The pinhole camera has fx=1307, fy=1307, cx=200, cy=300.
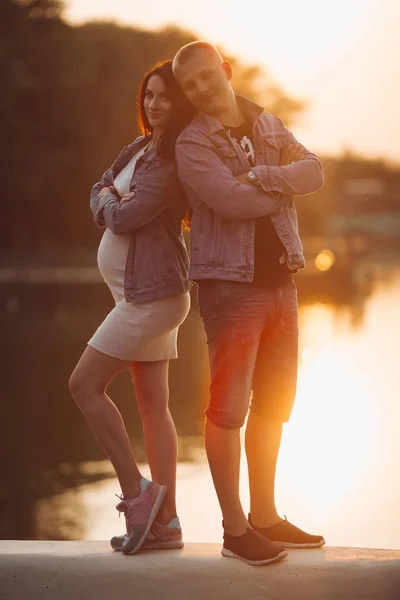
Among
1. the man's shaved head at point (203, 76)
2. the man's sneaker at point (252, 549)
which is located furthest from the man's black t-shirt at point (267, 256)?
the man's sneaker at point (252, 549)

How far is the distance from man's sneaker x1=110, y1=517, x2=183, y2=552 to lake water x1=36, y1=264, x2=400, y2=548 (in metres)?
2.01

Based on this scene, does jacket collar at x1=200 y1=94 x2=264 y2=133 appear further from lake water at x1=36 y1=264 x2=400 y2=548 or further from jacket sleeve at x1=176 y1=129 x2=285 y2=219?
lake water at x1=36 y1=264 x2=400 y2=548

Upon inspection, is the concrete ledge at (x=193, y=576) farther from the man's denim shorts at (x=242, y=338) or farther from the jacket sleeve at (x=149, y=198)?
the jacket sleeve at (x=149, y=198)

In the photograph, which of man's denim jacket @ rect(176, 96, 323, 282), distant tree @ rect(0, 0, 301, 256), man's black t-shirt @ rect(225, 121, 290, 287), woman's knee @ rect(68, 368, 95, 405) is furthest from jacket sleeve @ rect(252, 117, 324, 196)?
distant tree @ rect(0, 0, 301, 256)

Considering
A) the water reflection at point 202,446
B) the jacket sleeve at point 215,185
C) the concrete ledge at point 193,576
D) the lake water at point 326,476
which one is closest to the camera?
the concrete ledge at point 193,576

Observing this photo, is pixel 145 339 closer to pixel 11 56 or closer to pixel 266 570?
pixel 266 570

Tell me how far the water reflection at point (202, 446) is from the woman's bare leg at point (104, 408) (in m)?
2.17

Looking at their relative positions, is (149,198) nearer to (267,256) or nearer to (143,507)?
(267,256)

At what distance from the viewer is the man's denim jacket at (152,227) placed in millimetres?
4234

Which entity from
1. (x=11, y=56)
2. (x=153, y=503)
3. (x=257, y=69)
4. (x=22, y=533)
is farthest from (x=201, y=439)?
(x=257, y=69)

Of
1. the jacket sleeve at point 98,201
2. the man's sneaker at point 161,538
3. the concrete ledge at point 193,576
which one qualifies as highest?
the jacket sleeve at point 98,201

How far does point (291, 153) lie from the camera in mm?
4227

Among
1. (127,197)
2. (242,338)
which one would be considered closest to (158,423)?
(242,338)

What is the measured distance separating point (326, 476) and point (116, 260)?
4261 mm
